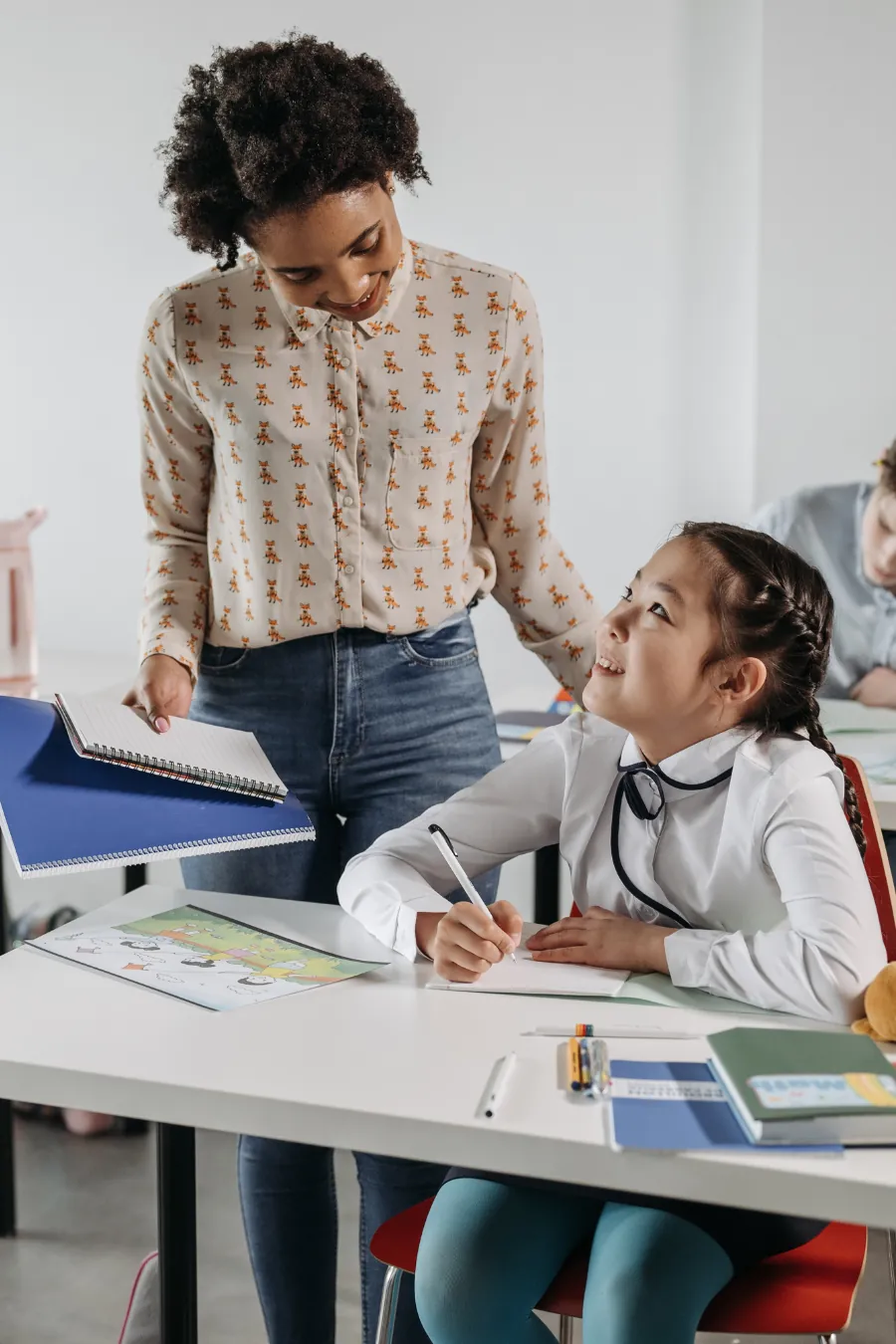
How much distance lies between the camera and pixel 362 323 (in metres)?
1.54

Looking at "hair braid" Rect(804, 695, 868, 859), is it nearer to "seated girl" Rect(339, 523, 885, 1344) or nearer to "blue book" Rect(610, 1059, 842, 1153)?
"seated girl" Rect(339, 523, 885, 1344)

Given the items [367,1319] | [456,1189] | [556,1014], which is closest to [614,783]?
[556,1014]

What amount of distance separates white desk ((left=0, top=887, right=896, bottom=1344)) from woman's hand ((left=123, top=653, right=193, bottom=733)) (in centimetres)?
31

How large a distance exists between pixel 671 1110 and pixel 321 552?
0.77 m

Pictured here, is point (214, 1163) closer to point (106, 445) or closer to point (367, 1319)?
point (367, 1319)

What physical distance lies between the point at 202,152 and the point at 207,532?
44cm

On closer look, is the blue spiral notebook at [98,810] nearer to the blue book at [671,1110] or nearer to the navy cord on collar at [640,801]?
the navy cord on collar at [640,801]

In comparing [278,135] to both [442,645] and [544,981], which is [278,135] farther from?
[544,981]

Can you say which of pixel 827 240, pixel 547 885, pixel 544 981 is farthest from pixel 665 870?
pixel 827 240

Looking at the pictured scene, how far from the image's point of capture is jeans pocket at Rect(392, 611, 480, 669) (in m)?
1.59

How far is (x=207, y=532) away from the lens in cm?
166

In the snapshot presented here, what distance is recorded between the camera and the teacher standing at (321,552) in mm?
1530

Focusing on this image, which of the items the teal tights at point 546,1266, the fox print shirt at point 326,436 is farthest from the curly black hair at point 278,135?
the teal tights at point 546,1266

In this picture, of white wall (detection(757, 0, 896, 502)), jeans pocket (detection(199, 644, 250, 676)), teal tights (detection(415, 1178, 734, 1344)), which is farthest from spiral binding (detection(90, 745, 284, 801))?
white wall (detection(757, 0, 896, 502))
